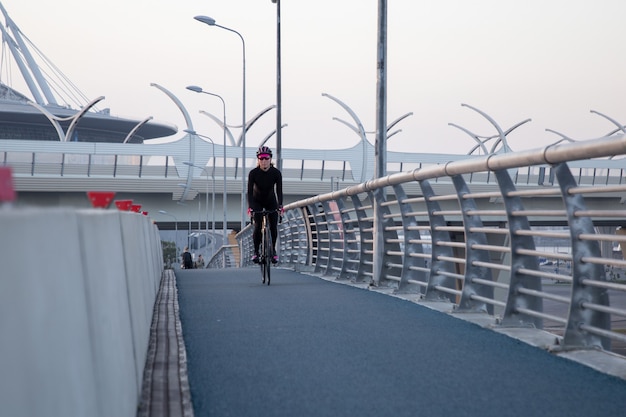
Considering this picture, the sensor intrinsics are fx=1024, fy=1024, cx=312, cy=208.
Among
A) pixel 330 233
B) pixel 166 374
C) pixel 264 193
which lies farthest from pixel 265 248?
pixel 166 374

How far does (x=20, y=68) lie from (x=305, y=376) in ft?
385

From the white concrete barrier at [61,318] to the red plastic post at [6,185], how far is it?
0.04 m

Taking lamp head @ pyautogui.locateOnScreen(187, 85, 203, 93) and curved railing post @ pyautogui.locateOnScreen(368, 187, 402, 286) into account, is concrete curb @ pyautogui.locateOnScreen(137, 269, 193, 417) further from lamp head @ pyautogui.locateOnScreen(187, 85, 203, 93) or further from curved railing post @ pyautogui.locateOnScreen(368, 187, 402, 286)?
lamp head @ pyautogui.locateOnScreen(187, 85, 203, 93)

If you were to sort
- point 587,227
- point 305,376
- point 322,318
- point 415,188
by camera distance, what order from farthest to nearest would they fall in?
point 415,188 < point 322,318 < point 587,227 < point 305,376

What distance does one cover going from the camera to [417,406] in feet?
16.1

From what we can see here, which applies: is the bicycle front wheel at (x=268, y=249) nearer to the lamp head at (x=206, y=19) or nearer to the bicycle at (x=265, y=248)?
the bicycle at (x=265, y=248)

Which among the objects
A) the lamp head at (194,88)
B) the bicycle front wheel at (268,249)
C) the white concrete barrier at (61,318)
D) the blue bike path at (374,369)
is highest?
the lamp head at (194,88)

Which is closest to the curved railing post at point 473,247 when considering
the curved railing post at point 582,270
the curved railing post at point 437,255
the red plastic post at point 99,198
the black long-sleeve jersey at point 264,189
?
the curved railing post at point 437,255

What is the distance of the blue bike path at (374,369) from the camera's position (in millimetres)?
4902

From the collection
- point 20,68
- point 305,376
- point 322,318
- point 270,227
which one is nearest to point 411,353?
point 305,376

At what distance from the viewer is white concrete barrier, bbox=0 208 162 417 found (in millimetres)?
1952

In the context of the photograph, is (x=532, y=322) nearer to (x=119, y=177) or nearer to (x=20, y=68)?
(x=119, y=177)

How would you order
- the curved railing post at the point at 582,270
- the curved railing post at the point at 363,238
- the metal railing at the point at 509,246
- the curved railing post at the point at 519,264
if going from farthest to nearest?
1. the curved railing post at the point at 363,238
2. the curved railing post at the point at 519,264
3. the curved railing post at the point at 582,270
4. the metal railing at the point at 509,246

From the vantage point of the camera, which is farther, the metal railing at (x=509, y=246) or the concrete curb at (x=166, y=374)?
the metal railing at (x=509, y=246)
